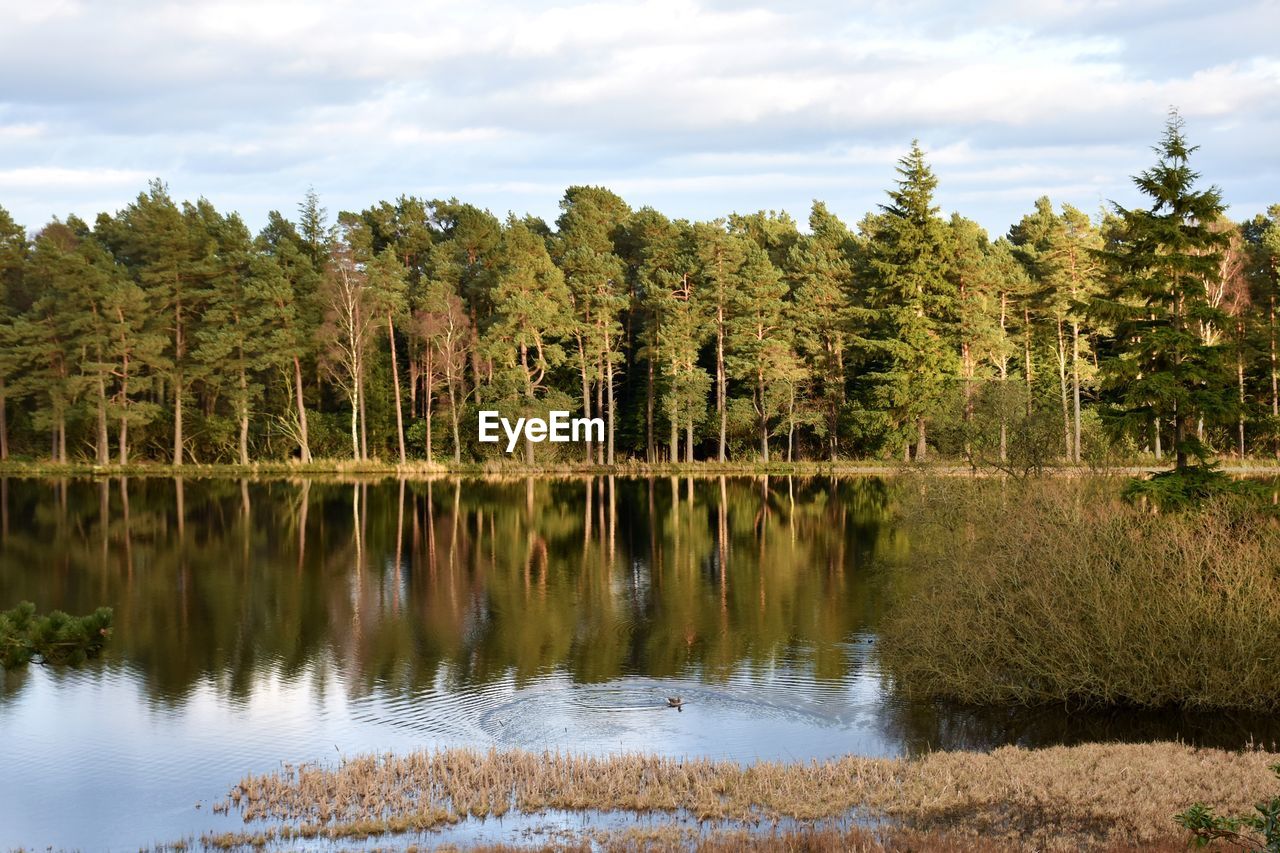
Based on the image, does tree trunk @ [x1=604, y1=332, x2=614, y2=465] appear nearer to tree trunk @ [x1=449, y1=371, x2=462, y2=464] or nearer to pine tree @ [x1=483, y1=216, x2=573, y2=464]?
pine tree @ [x1=483, y1=216, x2=573, y2=464]

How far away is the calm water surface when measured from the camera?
18.9 m

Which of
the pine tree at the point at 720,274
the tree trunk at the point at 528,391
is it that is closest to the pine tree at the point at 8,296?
the tree trunk at the point at 528,391

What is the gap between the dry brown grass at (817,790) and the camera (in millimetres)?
14141

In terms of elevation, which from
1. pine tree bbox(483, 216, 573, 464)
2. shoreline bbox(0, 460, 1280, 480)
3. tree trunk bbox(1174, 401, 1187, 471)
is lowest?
shoreline bbox(0, 460, 1280, 480)

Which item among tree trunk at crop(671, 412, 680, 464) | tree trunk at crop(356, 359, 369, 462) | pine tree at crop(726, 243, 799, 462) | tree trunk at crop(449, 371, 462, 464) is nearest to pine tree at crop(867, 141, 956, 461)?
pine tree at crop(726, 243, 799, 462)

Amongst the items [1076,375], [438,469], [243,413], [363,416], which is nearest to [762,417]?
[1076,375]

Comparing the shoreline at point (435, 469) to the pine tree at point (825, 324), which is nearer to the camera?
the shoreline at point (435, 469)

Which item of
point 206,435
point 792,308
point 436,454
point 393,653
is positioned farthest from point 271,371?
point 393,653

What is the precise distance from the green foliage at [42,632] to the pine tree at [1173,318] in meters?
22.3

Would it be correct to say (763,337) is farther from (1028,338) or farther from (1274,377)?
(1274,377)

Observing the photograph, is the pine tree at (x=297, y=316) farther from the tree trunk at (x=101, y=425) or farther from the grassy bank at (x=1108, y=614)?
the grassy bank at (x=1108, y=614)

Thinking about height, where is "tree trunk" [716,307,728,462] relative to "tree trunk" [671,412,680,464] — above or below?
above

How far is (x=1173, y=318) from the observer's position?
95.0 ft

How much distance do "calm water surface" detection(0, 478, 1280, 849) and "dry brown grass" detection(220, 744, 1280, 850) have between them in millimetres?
1464
